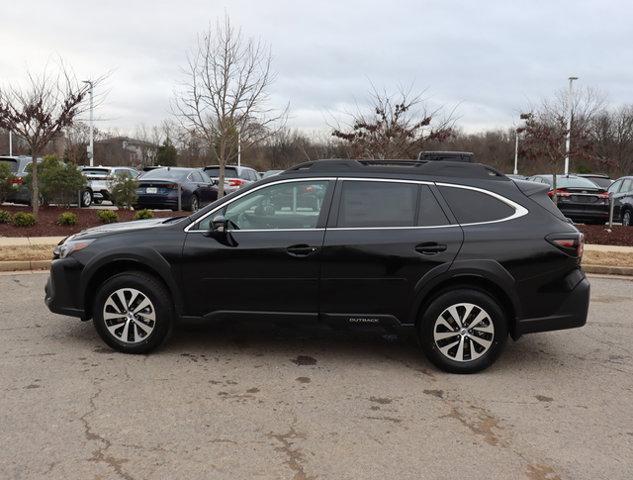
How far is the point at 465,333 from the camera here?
487cm

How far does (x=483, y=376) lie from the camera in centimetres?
491

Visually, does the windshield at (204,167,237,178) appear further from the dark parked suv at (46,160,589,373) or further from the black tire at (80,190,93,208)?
the dark parked suv at (46,160,589,373)

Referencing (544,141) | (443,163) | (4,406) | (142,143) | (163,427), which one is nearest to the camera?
(163,427)

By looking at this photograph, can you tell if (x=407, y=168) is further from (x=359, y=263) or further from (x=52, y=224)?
(x=52, y=224)

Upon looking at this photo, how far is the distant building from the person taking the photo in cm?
6065

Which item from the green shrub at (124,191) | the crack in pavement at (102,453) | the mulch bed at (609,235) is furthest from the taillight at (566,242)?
the green shrub at (124,191)

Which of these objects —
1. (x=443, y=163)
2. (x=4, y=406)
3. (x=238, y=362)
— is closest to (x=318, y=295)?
(x=238, y=362)

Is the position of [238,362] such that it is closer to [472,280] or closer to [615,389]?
[472,280]

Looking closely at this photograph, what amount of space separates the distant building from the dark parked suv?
56.3 meters

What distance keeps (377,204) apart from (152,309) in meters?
2.15

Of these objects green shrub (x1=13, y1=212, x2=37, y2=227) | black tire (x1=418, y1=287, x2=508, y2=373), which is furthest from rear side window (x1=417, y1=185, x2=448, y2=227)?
green shrub (x1=13, y1=212, x2=37, y2=227)

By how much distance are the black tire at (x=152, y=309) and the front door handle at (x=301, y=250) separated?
3.84ft

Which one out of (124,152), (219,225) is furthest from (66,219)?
(124,152)

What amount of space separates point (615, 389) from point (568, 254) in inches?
44.4
